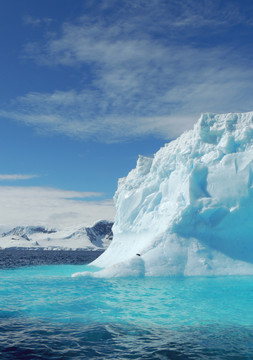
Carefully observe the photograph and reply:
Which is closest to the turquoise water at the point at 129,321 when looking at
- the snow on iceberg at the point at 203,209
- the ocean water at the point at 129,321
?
the ocean water at the point at 129,321

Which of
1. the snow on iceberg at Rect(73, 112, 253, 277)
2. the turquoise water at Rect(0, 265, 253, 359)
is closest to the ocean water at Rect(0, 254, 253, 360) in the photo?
the turquoise water at Rect(0, 265, 253, 359)

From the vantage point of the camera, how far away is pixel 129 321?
36.9 ft

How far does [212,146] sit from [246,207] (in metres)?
5.22

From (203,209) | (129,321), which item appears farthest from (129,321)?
A: (203,209)

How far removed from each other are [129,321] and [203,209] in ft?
41.5

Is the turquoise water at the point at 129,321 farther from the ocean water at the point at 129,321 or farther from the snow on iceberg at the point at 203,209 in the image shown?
the snow on iceberg at the point at 203,209

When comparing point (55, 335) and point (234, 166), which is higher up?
point (234, 166)

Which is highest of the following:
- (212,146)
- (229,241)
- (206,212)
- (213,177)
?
(212,146)

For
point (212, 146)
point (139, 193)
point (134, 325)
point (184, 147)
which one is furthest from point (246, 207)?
point (134, 325)

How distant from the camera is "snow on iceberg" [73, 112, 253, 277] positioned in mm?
21391

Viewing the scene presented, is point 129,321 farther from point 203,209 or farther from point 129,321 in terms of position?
point 203,209

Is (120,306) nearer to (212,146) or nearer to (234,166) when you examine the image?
(234,166)

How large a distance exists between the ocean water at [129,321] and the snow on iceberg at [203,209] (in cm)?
280

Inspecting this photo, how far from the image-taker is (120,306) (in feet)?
44.3
